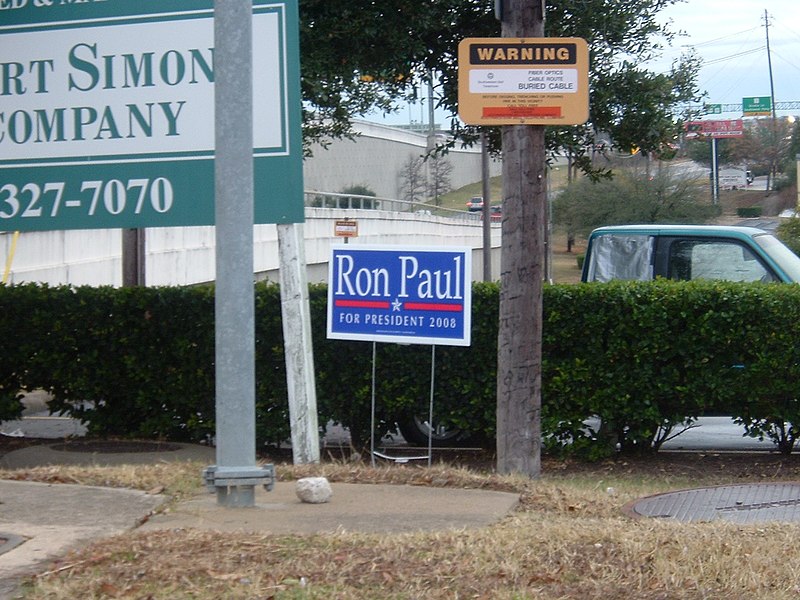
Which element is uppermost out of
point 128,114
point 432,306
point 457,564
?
point 128,114

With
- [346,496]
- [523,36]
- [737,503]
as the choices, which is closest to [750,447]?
[737,503]

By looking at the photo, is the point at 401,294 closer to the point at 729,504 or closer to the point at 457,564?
the point at 729,504

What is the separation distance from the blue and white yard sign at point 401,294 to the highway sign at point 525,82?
1.63 m

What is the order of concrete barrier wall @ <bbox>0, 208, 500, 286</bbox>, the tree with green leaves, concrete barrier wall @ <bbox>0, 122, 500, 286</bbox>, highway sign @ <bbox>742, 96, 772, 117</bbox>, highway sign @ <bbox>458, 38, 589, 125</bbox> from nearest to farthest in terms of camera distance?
highway sign @ <bbox>458, 38, 589, 125</bbox>
concrete barrier wall @ <bbox>0, 208, 500, 286</bbox>
concrete barrier wall @ <bbox>0, 122, 500, 286</bbox>
the tree with green leaves
highway sign @ <bbox>742, 96, 772, 117</bbox>

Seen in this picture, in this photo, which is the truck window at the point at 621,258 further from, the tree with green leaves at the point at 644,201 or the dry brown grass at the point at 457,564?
the tree with green leaves at the point at 644,201

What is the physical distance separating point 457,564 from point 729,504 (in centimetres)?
284

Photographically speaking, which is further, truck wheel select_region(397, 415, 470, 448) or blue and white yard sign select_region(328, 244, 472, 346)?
truck wheel select_region(397, 415, 470, 448)

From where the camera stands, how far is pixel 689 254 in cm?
1134

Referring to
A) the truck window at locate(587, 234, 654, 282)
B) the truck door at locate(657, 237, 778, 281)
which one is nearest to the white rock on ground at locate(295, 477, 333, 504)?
the truck window at locate(587, 234, 654, 282)

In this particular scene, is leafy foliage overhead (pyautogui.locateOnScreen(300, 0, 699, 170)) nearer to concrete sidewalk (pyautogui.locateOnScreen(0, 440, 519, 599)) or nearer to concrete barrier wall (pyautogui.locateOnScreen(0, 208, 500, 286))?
concrete barrier wall (pyautogui.locateOnScreen(0, 208, 500, 286))

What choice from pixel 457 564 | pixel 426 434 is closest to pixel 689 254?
pixel 426 434

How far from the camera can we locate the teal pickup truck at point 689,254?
1108 cm

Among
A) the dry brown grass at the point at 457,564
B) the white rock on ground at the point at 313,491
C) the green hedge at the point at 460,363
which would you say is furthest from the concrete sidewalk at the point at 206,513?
the green hedge at the point at 460,363

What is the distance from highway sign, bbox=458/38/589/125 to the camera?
Result: 24.5ft
